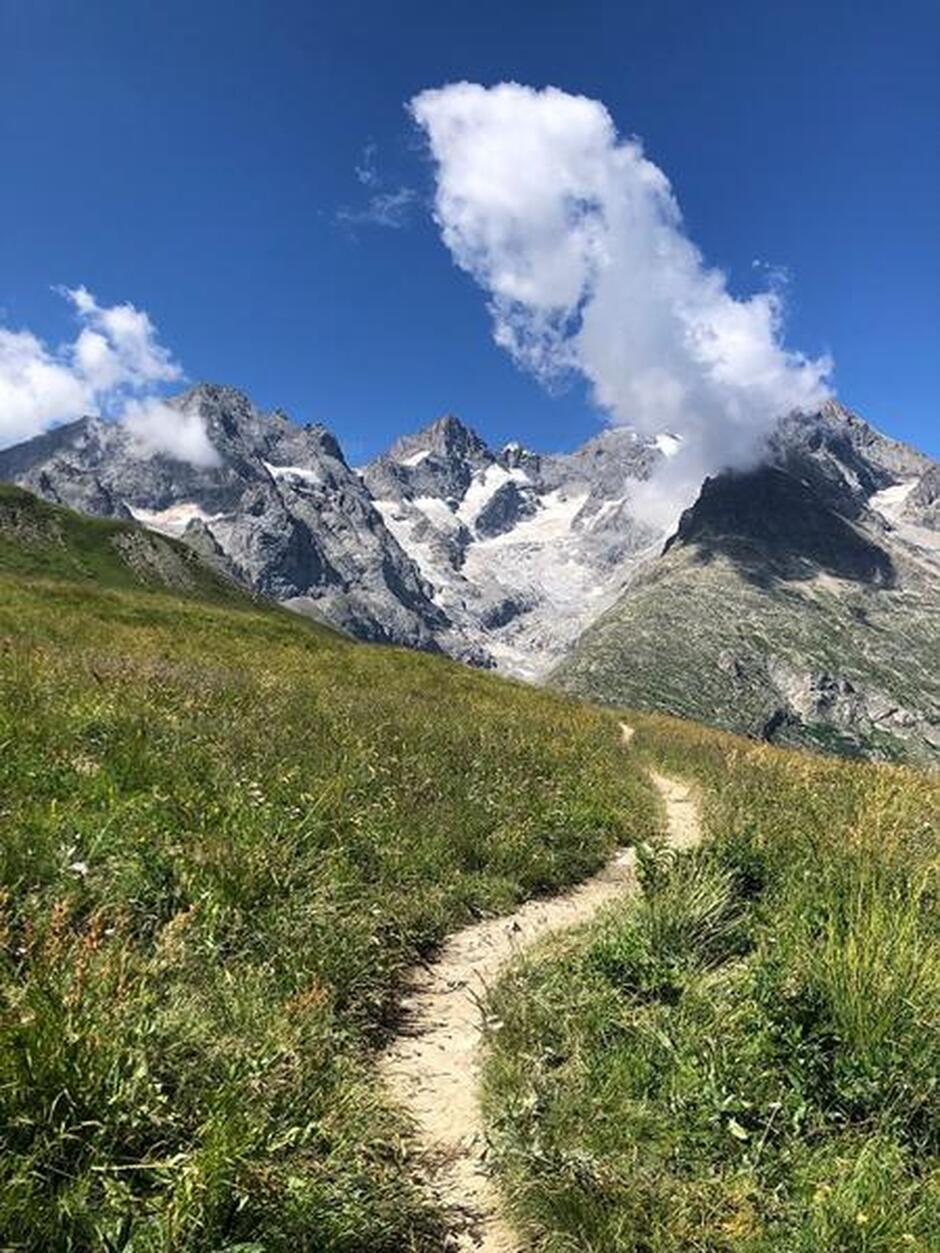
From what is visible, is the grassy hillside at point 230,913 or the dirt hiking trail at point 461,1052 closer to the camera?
the grassy hillside at point 230,913

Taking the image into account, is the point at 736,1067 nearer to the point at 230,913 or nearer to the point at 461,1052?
the point at 461,1052

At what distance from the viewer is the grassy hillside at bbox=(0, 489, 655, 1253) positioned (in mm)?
4668

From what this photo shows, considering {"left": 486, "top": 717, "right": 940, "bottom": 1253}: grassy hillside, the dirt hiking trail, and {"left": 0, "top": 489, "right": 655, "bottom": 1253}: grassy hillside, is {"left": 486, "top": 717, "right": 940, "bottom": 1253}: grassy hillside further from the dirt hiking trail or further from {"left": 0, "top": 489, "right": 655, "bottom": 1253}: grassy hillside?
{"left": 0, "top": 489, "right": 655, "bottom": 1253}: grassy hillside

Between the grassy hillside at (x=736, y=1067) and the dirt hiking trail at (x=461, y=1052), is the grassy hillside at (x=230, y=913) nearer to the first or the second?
the dirt hiking trail at (x=461, y=1052)

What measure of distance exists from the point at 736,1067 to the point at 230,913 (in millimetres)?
4338

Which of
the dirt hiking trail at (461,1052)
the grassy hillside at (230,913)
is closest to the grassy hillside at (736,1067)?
the dirt hiking trail at (461,1052)

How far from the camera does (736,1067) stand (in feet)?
20.9

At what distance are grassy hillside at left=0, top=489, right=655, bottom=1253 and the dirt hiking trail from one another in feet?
0.86

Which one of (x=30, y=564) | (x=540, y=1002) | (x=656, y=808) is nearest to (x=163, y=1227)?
(x=540, y=1002)

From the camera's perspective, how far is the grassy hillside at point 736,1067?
16.8ft

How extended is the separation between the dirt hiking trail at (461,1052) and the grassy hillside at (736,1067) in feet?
0.70

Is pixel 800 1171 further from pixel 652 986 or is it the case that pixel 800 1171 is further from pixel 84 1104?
pixel 84 1104

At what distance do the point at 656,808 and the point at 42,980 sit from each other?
14904mm

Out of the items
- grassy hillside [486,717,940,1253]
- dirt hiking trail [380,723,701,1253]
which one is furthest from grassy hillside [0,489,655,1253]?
grassy hillside [486,717,940,1253]
